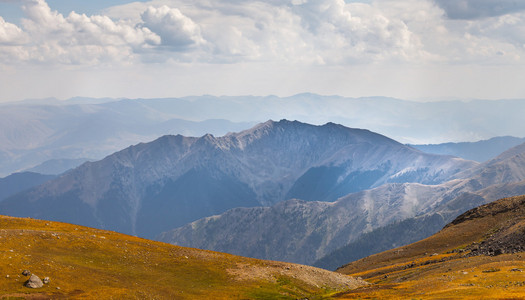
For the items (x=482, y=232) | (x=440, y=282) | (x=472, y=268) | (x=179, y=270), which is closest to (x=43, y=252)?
(x=179, y=270)

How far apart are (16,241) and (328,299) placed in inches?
1803

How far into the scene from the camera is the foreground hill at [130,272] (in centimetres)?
5809

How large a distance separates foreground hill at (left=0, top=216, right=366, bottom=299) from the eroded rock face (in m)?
0.54

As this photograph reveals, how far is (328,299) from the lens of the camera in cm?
6875

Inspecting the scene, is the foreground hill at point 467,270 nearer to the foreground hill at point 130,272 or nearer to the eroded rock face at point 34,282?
the foreground hill at point 130,272

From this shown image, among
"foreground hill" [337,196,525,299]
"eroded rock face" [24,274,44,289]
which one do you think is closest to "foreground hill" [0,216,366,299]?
"eroded rock face" [24,274,44,289]

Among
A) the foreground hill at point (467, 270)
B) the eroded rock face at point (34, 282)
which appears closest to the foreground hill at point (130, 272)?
the eroded rock face at point (34, 282)

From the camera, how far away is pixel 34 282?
54875 millimetres

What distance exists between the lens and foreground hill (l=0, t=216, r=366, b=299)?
5809 cm

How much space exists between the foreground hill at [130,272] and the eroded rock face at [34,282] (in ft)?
1.78

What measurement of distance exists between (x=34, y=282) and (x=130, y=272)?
616 inches

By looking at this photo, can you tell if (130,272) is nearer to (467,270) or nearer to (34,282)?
(34,282)

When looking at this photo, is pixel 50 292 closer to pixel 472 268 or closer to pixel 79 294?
pixel 79 294

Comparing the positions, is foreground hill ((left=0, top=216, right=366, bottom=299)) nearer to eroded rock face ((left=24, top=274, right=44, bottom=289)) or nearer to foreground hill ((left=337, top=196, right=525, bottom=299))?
eroded rock face ((left=24, top=274, right=44, bottom=289))
